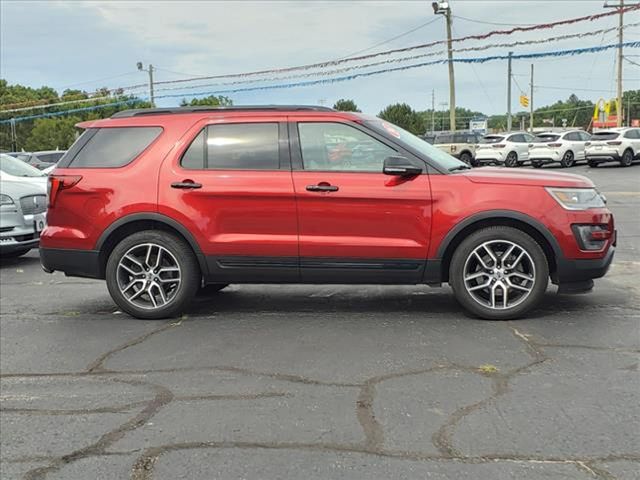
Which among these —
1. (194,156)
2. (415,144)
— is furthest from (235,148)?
(415,144)

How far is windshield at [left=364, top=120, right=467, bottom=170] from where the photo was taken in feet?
18.3

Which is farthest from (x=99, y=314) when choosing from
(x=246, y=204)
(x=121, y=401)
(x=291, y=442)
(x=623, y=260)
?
(x=623, y=260)

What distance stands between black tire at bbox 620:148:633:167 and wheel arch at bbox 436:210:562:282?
2519 centimetres

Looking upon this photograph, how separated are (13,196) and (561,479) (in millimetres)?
8531

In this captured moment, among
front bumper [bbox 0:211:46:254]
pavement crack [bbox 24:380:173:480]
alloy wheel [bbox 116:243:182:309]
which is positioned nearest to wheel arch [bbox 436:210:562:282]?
alloy wheel [bbox 116:243:182:309]

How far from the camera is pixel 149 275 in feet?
19.1

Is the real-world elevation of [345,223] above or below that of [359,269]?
above

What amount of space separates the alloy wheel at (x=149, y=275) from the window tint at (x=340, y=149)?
4.91ft

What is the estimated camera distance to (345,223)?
216 inches

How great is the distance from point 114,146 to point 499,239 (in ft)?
11.4

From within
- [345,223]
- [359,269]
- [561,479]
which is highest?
[345,223]

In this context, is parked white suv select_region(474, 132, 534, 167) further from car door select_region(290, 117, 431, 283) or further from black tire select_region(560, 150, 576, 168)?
car door select_region(290, 117, 431, 283)

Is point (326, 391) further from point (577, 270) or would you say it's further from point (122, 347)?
point (577, 270)

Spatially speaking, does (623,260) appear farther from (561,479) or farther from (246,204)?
(561,479)
